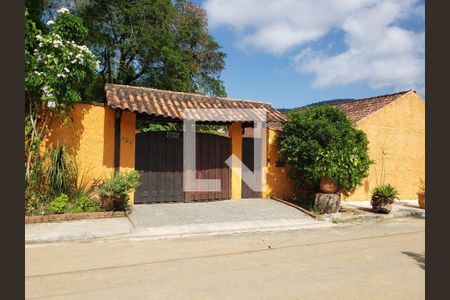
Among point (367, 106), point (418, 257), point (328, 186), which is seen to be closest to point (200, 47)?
point (367, 106)

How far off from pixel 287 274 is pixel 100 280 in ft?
8.44

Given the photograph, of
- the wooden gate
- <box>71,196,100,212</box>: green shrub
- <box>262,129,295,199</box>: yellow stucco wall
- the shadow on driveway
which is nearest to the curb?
<box>262,129,295,199</box>: yellow stucco wall

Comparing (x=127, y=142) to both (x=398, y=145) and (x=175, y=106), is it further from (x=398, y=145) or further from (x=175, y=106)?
(x=398, y=145)

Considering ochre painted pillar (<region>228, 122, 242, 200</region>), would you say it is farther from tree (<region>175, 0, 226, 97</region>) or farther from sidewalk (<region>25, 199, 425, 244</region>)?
tree (<region>175, 0, 226, 97</region>)

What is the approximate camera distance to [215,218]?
873 centimetres

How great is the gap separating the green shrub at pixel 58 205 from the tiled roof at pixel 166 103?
2508mm

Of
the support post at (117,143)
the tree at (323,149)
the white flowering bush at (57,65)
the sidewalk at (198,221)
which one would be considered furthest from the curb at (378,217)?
the white flowering bush at (57,65)

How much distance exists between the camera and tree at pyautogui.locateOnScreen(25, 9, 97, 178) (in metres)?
7.92

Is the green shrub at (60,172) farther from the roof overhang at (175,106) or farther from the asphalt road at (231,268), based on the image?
the asphalt road at (231,268)

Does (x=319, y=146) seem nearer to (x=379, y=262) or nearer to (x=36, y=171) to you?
(x=379, y=262)

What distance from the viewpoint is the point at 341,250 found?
6.40 m

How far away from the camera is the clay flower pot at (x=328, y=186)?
10.1 metres

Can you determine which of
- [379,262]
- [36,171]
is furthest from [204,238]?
[36,171]

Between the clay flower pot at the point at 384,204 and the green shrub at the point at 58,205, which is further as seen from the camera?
the clay flower pot at the point at 384,204
